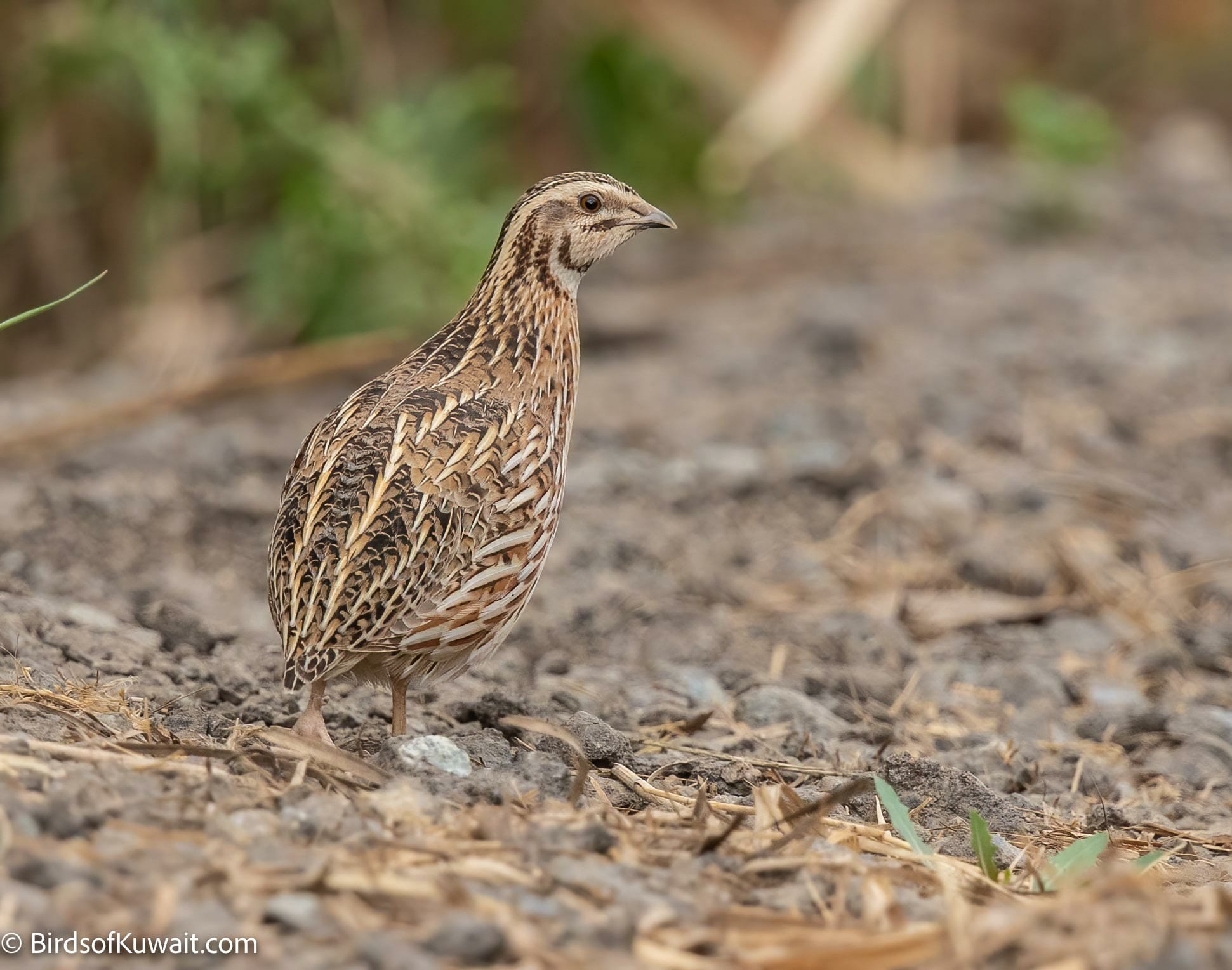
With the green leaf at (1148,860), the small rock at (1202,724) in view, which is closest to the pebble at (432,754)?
the green leaf at (1148,860)

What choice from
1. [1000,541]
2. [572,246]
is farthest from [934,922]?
[1000,541]

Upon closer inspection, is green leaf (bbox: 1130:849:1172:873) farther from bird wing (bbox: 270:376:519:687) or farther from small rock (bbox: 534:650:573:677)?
small rock (bbox: 534:650:573:677)

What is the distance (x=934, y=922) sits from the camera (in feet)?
9.67

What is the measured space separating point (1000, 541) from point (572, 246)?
2.54 metres

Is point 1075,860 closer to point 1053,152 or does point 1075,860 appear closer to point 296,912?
point 296,912

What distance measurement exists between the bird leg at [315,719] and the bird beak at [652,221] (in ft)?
5.53

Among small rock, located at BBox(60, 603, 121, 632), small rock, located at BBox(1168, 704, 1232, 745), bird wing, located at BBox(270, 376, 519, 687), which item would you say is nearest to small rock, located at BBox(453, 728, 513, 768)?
bird wing, located at BBox(270, 376, 519, 687)

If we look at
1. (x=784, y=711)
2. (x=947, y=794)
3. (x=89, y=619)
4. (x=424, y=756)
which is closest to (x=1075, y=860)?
(x=947, y=794)

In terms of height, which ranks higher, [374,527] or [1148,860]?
[374,527]

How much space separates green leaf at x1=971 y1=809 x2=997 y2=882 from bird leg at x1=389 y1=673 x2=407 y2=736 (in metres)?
1.47

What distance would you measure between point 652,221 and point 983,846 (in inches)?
87.1

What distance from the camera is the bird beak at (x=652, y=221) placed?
4770mm

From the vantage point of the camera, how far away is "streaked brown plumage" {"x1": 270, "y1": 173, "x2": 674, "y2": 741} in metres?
3.81

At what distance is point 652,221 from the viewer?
4797mm
